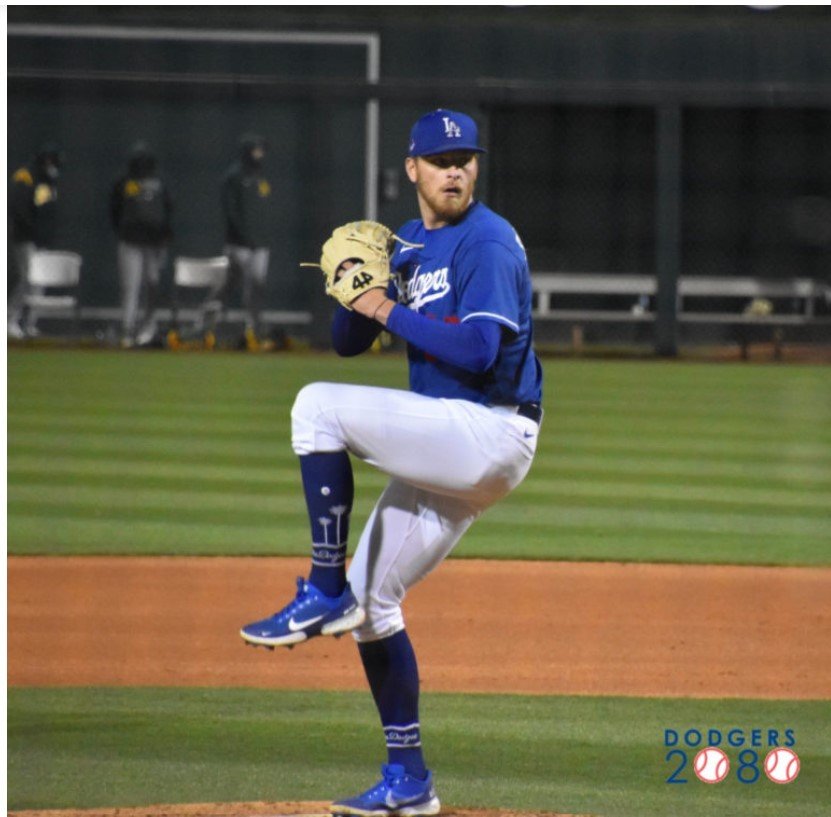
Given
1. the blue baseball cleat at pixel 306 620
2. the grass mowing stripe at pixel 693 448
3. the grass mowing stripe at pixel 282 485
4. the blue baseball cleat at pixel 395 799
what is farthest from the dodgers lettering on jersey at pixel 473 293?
the grass mowing stripe at pixel 693 448

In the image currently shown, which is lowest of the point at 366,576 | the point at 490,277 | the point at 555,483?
the point at 555,483

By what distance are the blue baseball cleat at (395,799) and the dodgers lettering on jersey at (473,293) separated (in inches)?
35.7

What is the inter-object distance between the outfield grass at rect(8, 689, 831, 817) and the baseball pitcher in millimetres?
538

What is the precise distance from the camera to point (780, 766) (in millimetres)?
4164

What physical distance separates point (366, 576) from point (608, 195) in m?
16.1

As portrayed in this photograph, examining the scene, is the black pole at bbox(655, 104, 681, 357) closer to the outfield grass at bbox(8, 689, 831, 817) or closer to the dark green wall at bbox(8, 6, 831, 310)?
the dark green wall at bbox(8, 6, 831, 310)

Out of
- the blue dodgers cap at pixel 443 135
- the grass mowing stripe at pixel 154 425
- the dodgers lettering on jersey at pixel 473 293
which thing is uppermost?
the blue dodgers cap at pixel 443 135

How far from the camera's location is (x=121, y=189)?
16984 mm

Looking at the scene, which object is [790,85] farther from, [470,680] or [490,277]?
[490,277]

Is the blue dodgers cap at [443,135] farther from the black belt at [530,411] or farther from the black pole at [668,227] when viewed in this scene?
the black pole at [668,227]

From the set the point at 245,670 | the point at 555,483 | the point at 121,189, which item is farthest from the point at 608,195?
the point at 245,670

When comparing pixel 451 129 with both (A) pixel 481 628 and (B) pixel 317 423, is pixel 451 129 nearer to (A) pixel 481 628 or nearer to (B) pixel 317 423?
(B) pixel 317 423

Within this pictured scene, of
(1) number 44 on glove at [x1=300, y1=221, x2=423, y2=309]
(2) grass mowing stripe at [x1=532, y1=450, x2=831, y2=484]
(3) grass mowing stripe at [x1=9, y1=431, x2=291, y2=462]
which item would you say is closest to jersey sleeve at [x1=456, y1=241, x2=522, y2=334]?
(1) number 44 on glove at [x1=300, y1=221, x2=423, y2=309]

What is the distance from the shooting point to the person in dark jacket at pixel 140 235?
55.7 feet
